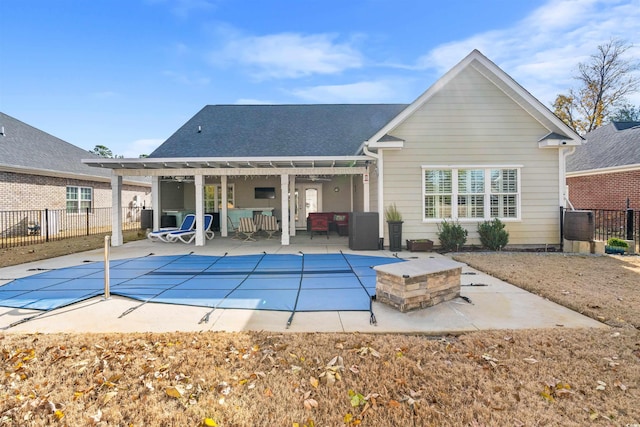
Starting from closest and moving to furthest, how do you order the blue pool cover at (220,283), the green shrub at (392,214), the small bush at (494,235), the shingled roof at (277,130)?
the blue pool cover at (220,283) < the small bush at (494,235) < the green shrub at (392,214) < the shingled roof at (277,130)

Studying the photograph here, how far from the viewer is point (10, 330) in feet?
12.4

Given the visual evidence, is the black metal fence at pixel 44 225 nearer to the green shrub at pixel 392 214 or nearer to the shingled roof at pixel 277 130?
the shingled roof at pixel 277 130

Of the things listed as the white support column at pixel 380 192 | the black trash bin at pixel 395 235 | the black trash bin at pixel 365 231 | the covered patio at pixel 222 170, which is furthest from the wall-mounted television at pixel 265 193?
the black trash bin at pixel 395 235

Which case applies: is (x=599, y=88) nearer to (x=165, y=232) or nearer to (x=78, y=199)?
(x=165, y=232)

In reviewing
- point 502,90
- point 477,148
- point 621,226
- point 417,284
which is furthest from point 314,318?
point 621,226

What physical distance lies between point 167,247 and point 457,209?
9507 mm

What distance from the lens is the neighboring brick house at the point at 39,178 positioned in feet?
43.5

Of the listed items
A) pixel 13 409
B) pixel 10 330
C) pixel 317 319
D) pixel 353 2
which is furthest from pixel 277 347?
pixel 353 2

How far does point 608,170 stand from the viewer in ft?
45.0

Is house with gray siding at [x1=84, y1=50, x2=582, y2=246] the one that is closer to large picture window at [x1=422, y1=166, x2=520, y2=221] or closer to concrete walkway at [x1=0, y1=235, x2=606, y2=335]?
large picture window at [x1=422, y1=166, x2=520, y2=221]

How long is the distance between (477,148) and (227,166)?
26.5 ft

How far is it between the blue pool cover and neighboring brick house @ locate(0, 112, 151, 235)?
937cm

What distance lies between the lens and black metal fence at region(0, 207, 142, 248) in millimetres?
12555

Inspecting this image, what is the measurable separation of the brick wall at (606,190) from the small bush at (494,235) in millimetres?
8147
